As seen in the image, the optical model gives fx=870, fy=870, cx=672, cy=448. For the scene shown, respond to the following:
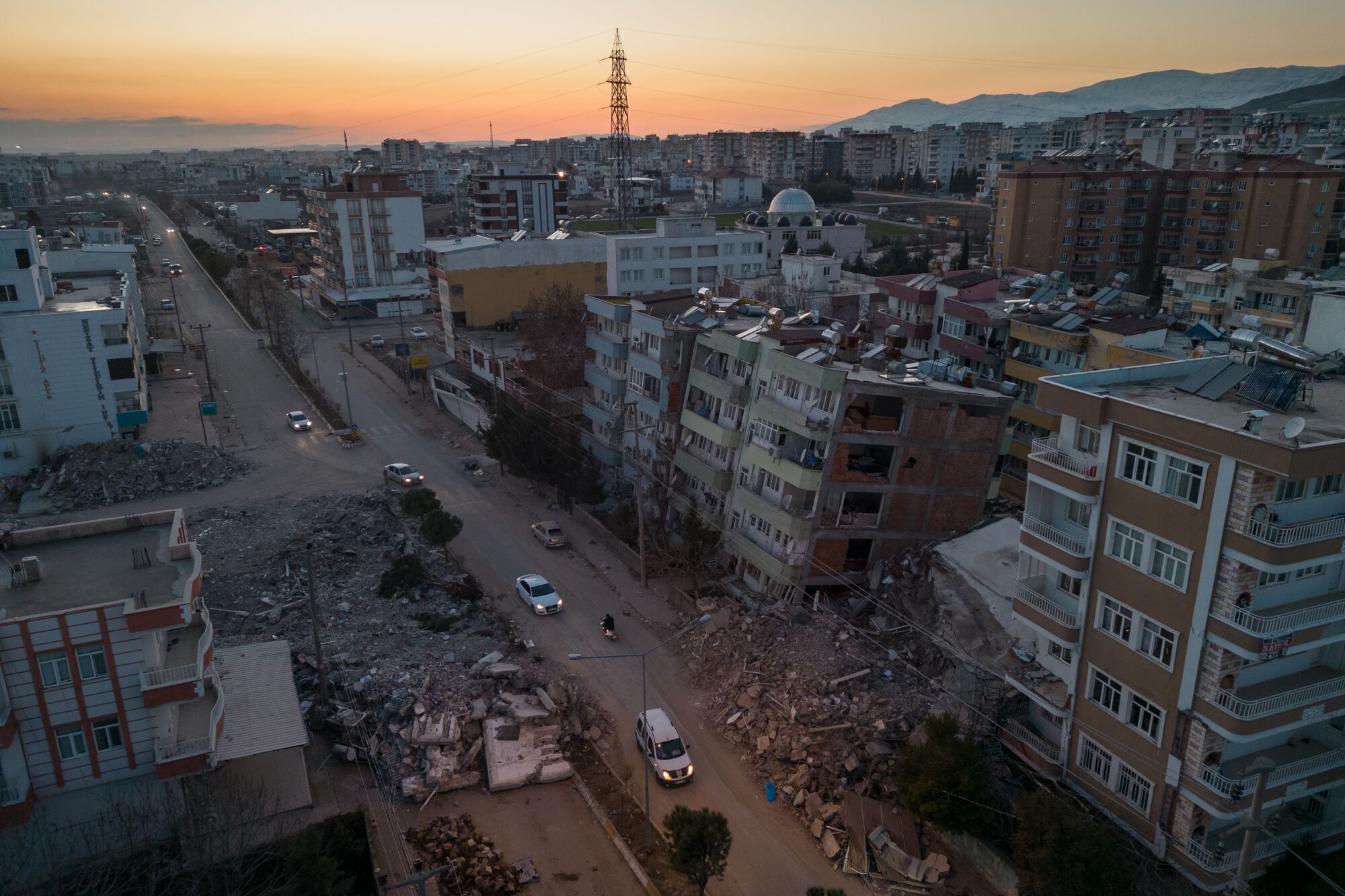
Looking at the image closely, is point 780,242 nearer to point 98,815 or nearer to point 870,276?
point 870,276

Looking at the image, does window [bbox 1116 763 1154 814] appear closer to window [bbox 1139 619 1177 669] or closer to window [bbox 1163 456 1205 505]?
window [bbox 1139 619 1177 669]

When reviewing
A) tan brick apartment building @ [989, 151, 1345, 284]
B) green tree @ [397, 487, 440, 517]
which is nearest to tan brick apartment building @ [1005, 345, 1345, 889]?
green tree @ [397, 487, 440, 517]

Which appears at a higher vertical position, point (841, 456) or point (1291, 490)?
point (1291, 490)

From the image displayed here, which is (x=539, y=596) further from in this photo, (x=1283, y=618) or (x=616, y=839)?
(x=1283, y=618)

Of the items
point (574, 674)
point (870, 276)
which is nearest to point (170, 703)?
point (574, 674)

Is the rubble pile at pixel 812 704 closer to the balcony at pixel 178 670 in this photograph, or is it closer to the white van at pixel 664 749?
the white van at pixel 664 749

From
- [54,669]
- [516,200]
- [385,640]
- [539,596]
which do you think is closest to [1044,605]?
[539,596]
